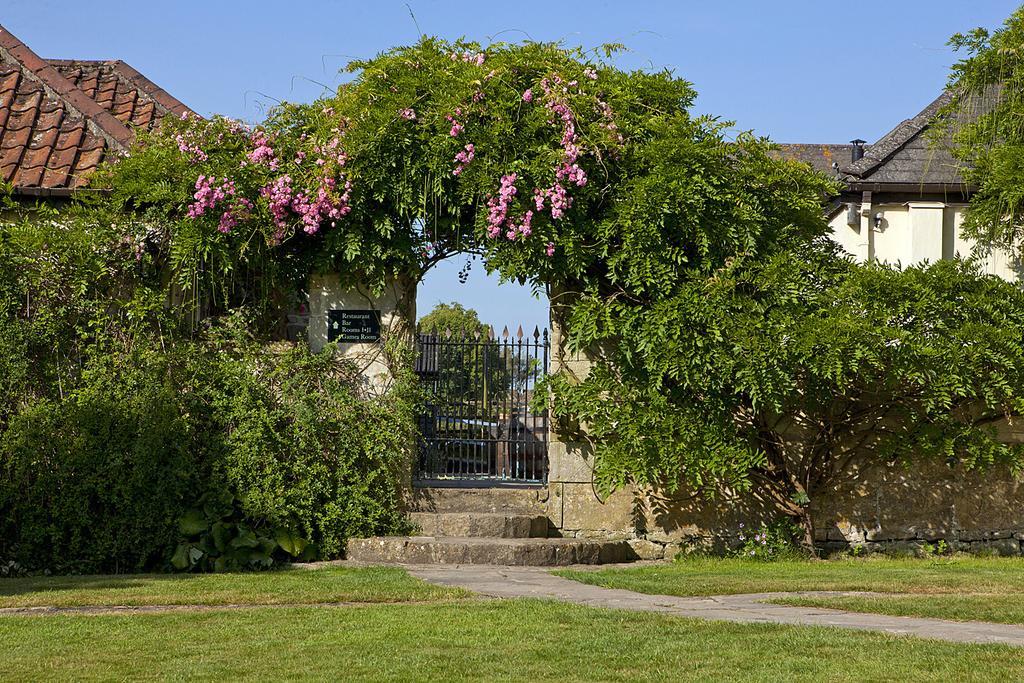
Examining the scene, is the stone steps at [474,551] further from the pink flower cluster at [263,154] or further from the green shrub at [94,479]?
the pink flower cluster at [263,154]

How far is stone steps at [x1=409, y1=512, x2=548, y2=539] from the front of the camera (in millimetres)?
11672

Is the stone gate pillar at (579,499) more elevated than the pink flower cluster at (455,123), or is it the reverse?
the pink flower cluster at (455,123)

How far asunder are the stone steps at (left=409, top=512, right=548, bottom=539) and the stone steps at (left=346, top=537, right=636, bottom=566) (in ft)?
0.84

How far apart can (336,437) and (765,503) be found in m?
4.26

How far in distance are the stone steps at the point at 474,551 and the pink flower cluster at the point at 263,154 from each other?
3645mm

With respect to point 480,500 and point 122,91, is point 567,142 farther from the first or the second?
point 122,91

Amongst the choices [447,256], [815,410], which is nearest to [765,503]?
[815,410]

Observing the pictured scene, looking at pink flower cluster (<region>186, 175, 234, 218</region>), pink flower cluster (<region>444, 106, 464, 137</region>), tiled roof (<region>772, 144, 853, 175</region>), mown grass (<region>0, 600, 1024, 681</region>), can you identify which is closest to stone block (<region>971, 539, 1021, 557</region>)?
mown grass (<region>0, 600, 1024, 681</region>)

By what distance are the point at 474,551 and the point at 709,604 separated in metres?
3.09

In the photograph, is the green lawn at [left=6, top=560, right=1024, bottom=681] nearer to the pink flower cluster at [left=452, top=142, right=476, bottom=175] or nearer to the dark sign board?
the dark sign board

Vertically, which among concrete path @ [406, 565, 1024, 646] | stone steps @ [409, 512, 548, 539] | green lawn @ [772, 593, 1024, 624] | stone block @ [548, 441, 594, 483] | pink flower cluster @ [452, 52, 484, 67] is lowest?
concrete path @ [406, 565, 1024, 646]

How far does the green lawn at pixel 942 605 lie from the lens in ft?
25.3

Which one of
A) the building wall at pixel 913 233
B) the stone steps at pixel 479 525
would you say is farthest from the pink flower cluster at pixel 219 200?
the building wall at pixel 913 233

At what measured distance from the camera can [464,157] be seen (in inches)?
449
